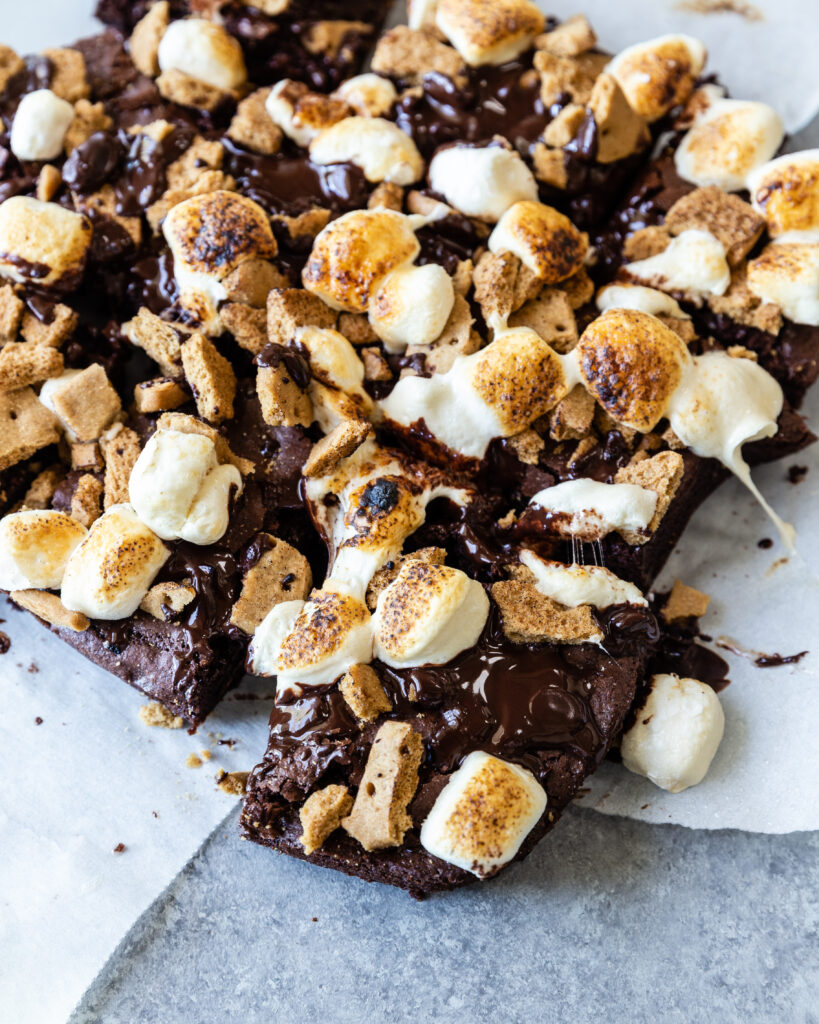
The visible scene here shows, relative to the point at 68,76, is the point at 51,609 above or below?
below

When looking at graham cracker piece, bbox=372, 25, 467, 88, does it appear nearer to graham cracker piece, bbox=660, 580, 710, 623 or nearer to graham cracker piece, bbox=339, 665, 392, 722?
graham cracker piece, bbox=660, 580, 710, 623

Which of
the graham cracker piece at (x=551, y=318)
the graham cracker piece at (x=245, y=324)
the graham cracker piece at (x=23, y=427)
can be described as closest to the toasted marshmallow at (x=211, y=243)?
the graham cracker piece at (x=245, y=324)

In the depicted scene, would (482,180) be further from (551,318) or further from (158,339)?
(158,339)

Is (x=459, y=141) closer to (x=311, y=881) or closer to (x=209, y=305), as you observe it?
(x=209, y=305)

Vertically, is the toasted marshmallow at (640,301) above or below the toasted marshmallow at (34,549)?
above

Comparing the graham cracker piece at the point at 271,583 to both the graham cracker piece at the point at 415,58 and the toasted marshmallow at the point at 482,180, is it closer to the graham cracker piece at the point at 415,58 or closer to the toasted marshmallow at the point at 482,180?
the toasted marshmallow at the point at 482,180

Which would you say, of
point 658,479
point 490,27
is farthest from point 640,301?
point 490,27
